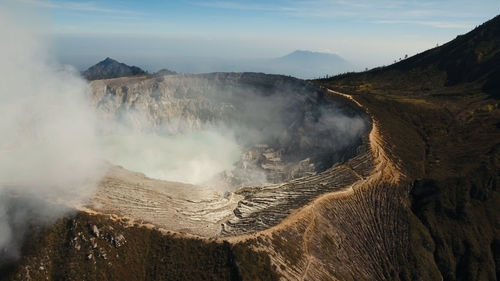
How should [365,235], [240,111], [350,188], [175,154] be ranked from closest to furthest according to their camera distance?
[365,235] → [350,188] → [175,154] → [240,111]

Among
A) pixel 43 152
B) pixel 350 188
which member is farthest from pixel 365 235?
pixel 43 152

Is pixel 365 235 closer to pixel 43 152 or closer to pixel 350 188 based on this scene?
pixel 350 188

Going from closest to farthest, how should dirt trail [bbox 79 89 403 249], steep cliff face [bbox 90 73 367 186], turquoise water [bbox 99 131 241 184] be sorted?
dirt trail [bbox 79 89 403 249] < turquoise water [bbox 99 131 241 184] < steep cliff face [bbox 90 73 367 186]

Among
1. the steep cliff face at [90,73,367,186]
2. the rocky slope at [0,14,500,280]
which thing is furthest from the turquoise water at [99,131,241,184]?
the rocky slope at [0,14,500,280]

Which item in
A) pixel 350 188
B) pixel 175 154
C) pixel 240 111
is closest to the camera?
pixel 350 188

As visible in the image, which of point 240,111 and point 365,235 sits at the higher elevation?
point 240,111

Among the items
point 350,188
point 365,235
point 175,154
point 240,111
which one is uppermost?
point 240,111

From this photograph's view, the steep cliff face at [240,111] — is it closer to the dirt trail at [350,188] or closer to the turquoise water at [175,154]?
the turquoise water at [175,154]

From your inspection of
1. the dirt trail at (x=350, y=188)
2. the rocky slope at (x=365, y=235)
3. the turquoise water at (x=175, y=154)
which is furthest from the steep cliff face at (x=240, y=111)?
the dirt trail at (x=350, y=188)

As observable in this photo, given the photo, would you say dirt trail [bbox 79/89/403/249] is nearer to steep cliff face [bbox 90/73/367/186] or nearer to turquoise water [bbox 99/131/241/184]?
steep cliff face [bbox 90/73/367/186]
